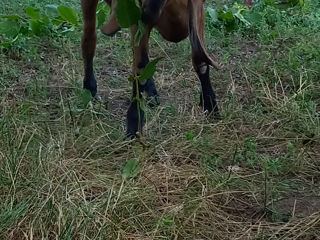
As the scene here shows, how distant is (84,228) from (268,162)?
1.17 metres

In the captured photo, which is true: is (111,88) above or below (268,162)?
below

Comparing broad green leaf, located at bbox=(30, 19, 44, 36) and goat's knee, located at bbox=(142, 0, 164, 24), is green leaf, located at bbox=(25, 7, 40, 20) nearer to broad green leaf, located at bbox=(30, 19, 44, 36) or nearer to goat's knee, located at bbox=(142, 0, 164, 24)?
broad green leaf, located at bbox=(30, 19, 44, 36)

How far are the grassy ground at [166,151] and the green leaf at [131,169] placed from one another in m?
0.02

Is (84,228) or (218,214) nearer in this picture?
(84,228)

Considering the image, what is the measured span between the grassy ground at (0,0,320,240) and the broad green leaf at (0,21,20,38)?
0.11m

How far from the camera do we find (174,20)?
4.51m

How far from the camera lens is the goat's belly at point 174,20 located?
4.42 m

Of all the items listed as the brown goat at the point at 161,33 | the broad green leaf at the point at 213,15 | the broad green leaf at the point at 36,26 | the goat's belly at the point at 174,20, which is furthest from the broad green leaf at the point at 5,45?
the broad green leaf at the point at 213,15

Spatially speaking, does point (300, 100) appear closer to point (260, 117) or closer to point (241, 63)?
point (260, 117)

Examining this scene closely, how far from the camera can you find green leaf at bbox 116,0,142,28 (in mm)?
3211

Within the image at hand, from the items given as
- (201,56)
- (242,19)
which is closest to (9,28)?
(242,19)

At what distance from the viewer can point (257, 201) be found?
3270 mm

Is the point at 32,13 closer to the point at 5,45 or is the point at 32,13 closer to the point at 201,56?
the point at 5,45

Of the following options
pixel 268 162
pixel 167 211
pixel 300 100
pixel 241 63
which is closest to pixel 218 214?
pixel 167 211
